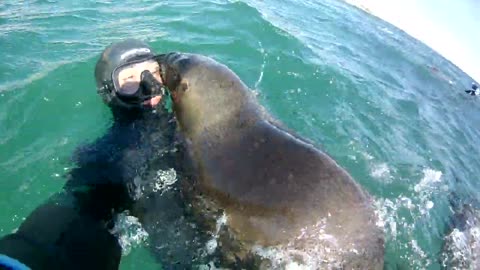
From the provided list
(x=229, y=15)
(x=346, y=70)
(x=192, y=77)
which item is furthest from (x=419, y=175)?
(x=229, y=15)

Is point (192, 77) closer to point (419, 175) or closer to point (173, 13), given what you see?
point (419, 175)

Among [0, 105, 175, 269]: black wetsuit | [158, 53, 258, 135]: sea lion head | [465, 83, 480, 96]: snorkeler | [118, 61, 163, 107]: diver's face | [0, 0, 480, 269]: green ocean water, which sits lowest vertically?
[465, 83, 480, 96]: snorkeler

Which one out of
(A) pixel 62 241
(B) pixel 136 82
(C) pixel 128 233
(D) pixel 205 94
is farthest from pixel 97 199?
(B) pixel 136 82

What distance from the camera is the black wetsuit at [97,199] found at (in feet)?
14.1

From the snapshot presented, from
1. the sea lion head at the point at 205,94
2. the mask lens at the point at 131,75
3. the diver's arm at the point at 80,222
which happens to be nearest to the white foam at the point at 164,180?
the diver's arm at the point at 80,222

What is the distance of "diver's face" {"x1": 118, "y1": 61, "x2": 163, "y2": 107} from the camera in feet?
20.3

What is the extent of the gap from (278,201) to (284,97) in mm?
5260

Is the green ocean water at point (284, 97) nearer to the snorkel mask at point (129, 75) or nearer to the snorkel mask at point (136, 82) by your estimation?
the snorkel mask at point (129, 75)

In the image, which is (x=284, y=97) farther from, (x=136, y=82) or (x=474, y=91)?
(x=474, y=91)

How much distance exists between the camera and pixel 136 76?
6.43m

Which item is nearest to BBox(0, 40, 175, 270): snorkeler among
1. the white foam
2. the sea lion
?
the white foam

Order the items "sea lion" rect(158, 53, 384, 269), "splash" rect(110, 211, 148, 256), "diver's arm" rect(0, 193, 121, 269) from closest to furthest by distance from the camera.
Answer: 1. "sea lion" rect(158, 53, 384, 269)
2. "diver's arm" rect(0, 193, 121, 269)
3. "splash" rect(110, 211, 148, 256)

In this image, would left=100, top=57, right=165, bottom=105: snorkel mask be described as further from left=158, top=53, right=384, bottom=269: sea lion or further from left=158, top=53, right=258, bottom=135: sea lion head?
left=158, top=53, right=384, bottom=269: sea lion

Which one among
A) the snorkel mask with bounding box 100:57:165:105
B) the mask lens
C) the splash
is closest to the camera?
the splash
